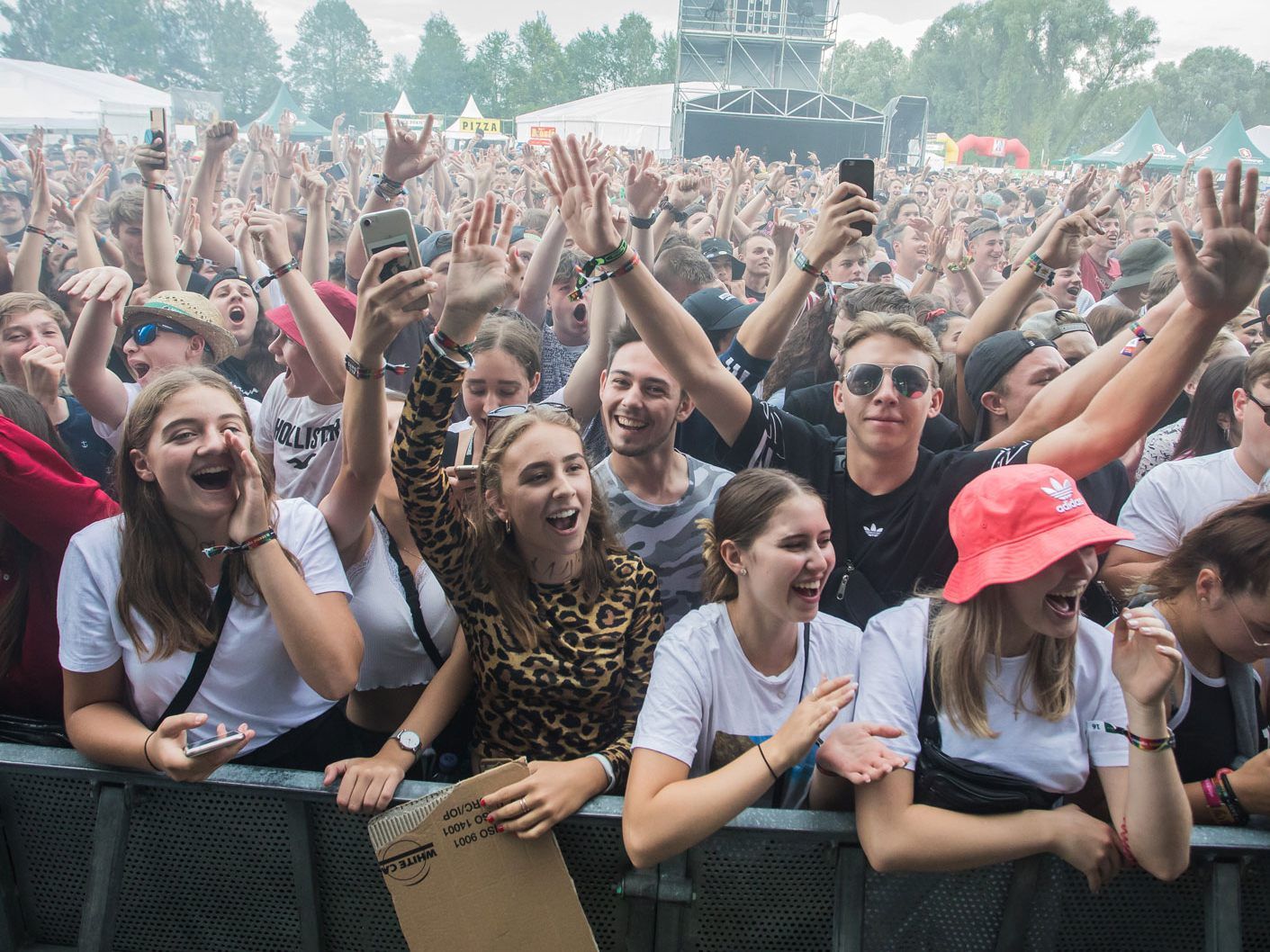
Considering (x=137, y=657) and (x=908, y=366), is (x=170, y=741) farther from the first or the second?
(x=908, y=366)

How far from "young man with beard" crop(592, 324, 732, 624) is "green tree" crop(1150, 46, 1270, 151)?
80.4 meters

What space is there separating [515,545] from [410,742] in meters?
0.54

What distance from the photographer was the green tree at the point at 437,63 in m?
85.1

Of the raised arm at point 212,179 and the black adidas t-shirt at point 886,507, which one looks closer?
the black adidas t-shirt at point 886,507

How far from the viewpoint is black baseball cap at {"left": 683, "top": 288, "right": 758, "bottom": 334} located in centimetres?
389

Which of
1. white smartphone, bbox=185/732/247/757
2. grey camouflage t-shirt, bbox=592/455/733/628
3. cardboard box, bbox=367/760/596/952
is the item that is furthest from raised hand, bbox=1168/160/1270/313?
white smartphone, bbox=185/732/247/757

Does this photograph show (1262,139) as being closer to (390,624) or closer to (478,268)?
(478,268)

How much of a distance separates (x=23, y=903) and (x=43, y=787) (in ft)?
1.04

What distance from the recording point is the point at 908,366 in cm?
254

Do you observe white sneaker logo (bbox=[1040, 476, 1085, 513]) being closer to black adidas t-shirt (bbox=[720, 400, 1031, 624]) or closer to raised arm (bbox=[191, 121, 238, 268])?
black adidas t-shirt (bbox=[720, 400, 1031, 624])

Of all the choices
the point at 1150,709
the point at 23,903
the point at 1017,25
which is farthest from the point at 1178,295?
the point at 1017,25

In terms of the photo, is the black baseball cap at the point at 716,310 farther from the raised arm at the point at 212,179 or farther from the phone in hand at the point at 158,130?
the raised arm at the point at 212,179

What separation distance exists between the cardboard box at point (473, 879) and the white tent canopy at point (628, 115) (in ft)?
102

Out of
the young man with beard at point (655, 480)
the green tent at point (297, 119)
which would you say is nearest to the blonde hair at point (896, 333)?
the young man with beard at point (655, 480)
